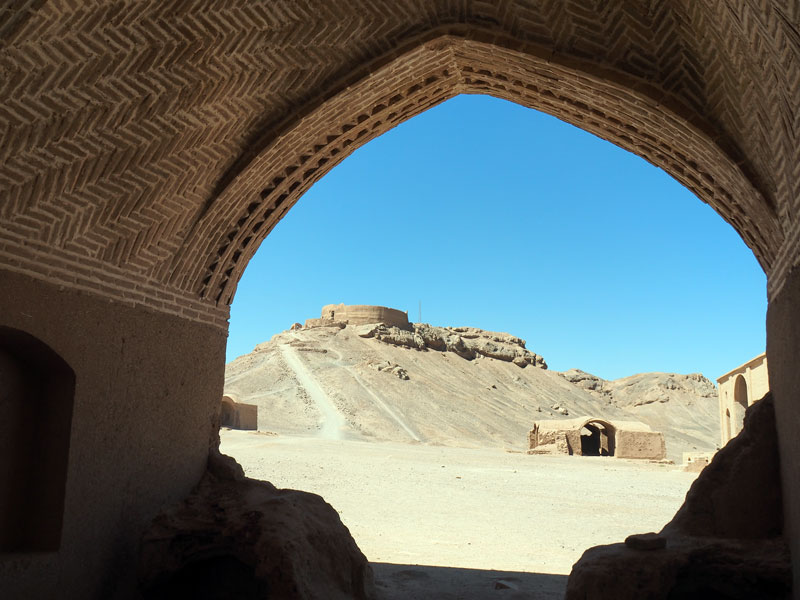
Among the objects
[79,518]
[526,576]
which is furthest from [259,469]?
[79,518]

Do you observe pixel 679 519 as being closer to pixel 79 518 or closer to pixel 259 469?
pixel 79 518

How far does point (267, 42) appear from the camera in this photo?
224 inches

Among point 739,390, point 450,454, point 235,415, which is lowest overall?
point 450,454

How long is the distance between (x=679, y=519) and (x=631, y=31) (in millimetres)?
4007

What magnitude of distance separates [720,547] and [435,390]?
40.5 meters

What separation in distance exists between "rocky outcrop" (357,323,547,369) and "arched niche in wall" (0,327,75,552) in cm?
4743

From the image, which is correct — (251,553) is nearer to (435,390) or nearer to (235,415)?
(235,415)

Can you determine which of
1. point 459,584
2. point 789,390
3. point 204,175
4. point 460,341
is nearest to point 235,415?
point 459,584

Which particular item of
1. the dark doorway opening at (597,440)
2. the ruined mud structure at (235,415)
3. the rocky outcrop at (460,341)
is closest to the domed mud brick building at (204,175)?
the dark doorway opening at (597,440)

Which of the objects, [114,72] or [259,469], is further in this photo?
[259,469]

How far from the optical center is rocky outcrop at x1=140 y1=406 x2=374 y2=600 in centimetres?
527

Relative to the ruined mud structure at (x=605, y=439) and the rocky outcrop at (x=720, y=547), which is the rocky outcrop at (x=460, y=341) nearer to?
the ruined mud structure at (x=605, y=439)

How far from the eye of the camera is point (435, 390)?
4541 cm

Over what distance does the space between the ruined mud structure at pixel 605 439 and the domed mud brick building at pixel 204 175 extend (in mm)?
19308
